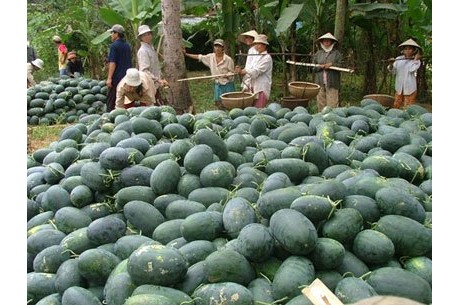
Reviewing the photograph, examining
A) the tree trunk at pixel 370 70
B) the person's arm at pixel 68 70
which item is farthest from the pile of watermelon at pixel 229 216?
the person's arm at pixel 68 70

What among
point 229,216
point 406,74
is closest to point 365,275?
point 229,216

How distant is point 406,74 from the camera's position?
26.3ft

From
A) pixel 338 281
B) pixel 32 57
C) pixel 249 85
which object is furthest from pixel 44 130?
pixel 338 281

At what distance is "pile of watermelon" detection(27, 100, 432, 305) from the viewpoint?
2189 millimetres

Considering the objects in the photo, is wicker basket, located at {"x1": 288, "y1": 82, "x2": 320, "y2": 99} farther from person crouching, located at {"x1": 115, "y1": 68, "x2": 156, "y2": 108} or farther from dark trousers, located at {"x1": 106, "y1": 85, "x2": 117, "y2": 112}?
dark trousers, located at {"x1": 106, "y1": 85, "x2": 117, "y2": 112}

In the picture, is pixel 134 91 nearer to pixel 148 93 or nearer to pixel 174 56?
pixel 148 93

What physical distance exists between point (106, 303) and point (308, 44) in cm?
1099

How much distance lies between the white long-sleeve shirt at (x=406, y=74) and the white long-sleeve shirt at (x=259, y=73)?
224 centimetres

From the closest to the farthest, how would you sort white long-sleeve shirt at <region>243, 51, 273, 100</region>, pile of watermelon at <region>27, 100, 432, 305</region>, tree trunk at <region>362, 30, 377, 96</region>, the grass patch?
pile of watermelon at <region>27, 100, 432, 305</region> < white long-sleeve shirt at <region>243, 51, 273, 100</region> < the grass patch < tree trunk at <region>362, 30, 377, 96</region>

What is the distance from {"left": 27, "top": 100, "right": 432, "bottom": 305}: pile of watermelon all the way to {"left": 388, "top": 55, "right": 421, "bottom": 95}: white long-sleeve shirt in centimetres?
423

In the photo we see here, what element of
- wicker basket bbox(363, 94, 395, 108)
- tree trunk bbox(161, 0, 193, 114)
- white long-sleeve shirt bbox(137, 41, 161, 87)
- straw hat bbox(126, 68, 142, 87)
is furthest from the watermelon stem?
white long-sleeve shirt bbox(137, 41, 161, 87)

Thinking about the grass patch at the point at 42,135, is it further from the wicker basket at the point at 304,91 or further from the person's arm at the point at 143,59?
the wicker basket at the point at 304,91

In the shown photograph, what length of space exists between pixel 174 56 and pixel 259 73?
4.23 ft

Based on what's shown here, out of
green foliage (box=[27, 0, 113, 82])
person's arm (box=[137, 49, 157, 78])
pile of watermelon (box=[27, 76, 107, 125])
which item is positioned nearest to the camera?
person's arm (box=[137, 49, 157, 78])
